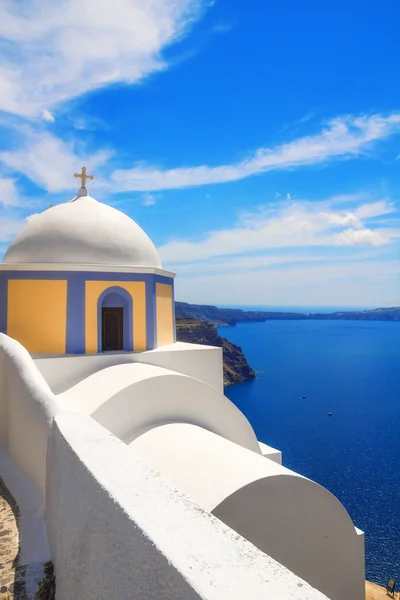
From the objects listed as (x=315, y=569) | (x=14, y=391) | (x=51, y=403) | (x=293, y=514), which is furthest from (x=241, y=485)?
(x=14, y=391)

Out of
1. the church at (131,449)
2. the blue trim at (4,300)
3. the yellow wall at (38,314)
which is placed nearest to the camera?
the church at (131,449)

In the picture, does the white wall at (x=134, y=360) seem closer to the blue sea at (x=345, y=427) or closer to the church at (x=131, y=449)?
the church at (x=131, y=449)

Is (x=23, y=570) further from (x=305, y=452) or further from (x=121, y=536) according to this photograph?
(x=305, y=452)

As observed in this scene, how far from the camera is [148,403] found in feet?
22.1

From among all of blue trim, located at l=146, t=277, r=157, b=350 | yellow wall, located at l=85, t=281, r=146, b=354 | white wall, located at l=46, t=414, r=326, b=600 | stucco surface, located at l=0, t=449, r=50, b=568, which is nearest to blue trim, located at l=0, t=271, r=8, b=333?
yellow wall, located at l=85, t=281, r=146, b=354

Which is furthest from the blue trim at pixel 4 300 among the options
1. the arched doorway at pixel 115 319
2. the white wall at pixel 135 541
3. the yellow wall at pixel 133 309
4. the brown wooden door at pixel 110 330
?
the white wall at pixel 135 541

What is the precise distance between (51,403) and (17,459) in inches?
54.3

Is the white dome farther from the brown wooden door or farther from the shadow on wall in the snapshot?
the shadow on wall

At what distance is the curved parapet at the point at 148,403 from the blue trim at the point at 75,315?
81 cm

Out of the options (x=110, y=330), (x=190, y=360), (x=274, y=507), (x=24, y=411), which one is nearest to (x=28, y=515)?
(x=24, y=411)

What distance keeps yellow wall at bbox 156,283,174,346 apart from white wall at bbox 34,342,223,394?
0.23 meters

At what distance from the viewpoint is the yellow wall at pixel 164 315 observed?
30.7ft

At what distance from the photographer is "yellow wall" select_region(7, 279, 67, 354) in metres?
8.26

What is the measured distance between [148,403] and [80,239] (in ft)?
12.5
